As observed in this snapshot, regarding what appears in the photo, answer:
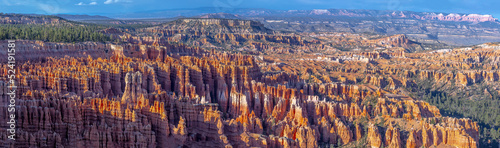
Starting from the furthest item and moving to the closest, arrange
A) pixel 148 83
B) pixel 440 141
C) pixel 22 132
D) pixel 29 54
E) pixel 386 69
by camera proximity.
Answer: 1. pixel 386 69
2. pixel 29 54
3. pixel 148 83
4. pixel 440 141
5. pixel 22 132

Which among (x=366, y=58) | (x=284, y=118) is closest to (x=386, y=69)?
(x=366, y=58)

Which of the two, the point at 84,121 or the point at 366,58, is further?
the point at 366,58

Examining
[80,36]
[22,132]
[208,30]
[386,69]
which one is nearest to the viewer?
[22,132]

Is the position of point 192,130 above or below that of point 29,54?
below

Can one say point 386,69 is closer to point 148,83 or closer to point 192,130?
point 148,83

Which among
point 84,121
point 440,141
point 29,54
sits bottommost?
point 440,141

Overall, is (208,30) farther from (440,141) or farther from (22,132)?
(22,132)
